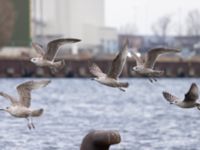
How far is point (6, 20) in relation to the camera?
11538 cm

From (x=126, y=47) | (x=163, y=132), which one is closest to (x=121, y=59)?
(x=126, y=47)

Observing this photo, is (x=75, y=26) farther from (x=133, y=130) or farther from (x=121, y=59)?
(x=121, y=59)

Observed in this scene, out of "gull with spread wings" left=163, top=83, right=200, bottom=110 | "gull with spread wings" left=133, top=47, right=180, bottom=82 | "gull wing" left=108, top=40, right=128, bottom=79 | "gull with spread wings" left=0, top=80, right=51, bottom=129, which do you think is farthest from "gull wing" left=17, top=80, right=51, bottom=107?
"gull with spread wings" left=163, top=83, right=200, bottom=110

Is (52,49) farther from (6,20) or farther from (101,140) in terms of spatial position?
(6,20)

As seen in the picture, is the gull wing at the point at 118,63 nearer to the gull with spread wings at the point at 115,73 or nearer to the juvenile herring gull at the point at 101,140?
the gull with spread wings at the point at 115,73

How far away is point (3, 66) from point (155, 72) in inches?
3203

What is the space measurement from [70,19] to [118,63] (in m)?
115

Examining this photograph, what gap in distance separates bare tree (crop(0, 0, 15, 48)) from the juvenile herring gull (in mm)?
95284

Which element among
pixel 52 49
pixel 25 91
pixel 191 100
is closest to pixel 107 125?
pixel 25 91

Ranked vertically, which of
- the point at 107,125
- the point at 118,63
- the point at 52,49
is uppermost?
the point at 52,49

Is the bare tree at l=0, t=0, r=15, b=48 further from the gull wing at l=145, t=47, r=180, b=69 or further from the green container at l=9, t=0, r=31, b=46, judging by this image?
the gull wing at l=145, t=47, r=180, b=69

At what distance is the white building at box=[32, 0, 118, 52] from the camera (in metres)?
134

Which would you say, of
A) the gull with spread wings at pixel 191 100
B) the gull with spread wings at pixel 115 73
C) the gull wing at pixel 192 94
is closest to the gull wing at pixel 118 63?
the gull with spread wings at pixel 115 73

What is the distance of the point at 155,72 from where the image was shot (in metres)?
19.2
